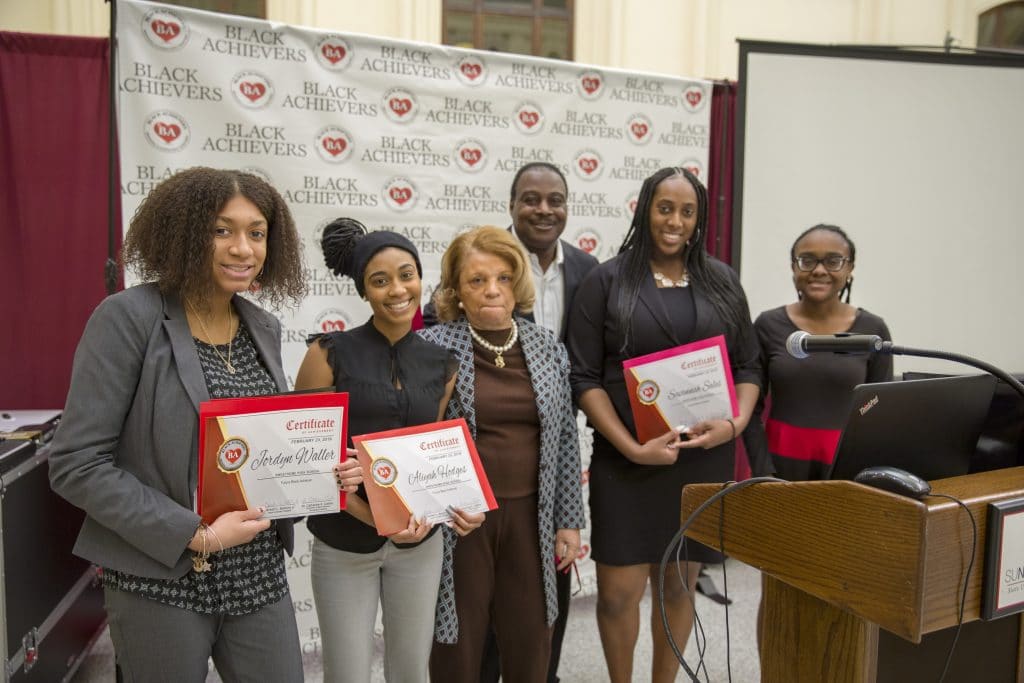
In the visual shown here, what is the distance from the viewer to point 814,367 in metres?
2.44

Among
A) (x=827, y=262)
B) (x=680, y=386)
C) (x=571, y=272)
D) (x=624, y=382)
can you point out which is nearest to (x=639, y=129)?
(x=571, y=272)

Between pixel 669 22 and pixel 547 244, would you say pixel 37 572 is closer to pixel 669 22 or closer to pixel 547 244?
pixel 547 244

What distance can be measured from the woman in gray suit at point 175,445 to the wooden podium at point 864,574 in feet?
2.91

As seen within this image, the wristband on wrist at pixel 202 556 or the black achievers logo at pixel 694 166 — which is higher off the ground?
the black achievers logo at pixel 694 166

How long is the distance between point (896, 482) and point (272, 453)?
A: 1.16m

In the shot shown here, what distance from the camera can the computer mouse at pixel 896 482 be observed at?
1.05m

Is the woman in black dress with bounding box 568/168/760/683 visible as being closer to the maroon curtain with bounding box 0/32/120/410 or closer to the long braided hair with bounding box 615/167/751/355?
the long braided hair with bounding box 615/167/751/355

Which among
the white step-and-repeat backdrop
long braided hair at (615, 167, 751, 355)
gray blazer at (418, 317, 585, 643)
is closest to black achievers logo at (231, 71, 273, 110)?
the white step-and-repeat backdrop

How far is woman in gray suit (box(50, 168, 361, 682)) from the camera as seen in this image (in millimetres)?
1414

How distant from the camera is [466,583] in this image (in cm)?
197

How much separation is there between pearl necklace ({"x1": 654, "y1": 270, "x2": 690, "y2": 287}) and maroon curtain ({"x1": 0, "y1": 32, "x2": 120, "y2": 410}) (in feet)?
8.36

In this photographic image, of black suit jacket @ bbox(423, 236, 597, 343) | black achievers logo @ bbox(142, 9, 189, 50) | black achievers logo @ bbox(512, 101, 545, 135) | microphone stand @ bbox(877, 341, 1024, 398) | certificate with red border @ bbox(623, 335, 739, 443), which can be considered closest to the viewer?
microphone stand @ bbox(877, 341, 1024, 398)

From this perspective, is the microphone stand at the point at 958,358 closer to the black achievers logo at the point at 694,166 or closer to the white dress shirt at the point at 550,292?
the white dress shirt at the point at 550,292

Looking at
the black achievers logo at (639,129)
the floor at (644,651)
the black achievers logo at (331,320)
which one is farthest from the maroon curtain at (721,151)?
the black achievers logo at (331,320)
